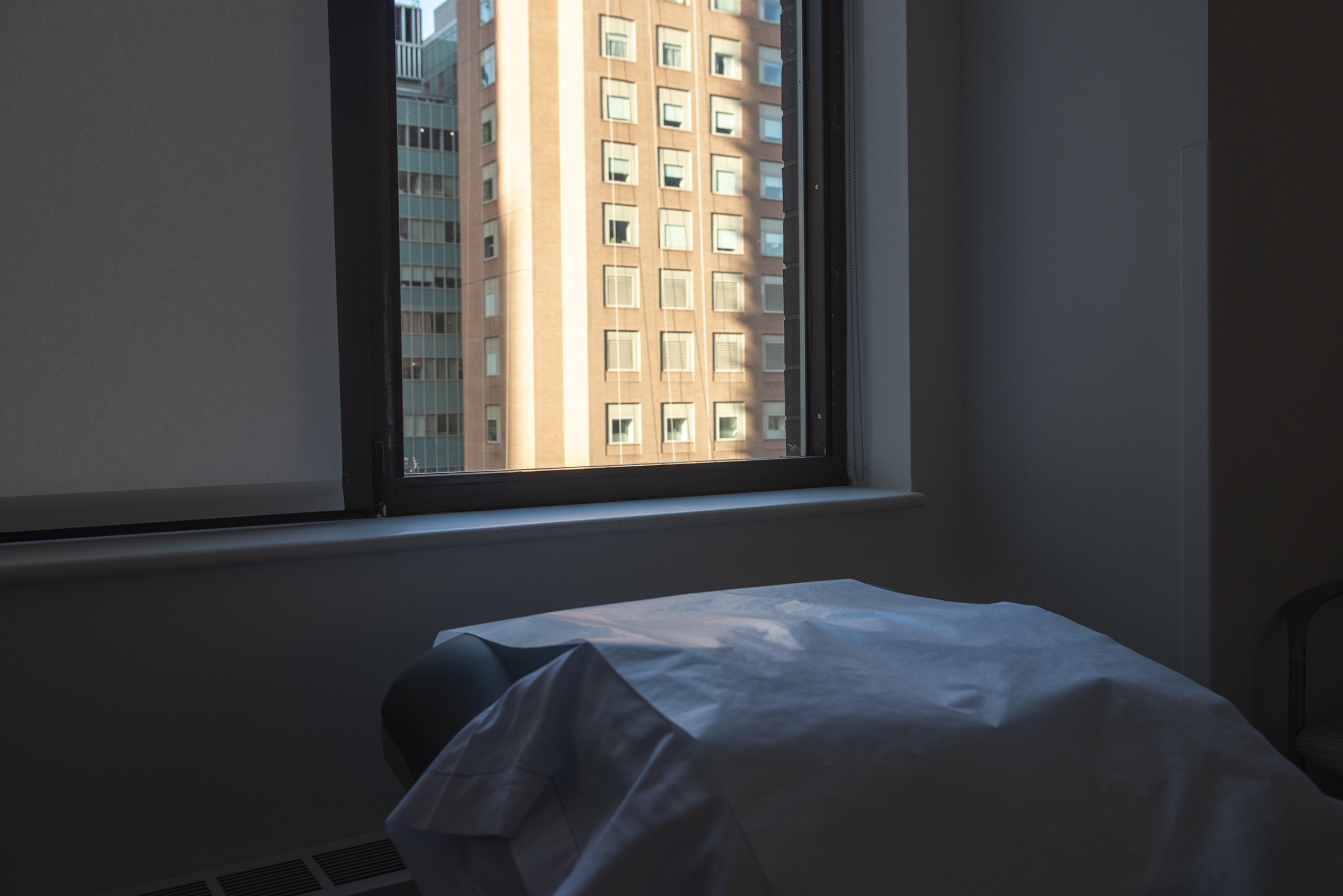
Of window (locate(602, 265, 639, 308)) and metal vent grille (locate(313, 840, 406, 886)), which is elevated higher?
window (locate(602, 265, 639, 308))

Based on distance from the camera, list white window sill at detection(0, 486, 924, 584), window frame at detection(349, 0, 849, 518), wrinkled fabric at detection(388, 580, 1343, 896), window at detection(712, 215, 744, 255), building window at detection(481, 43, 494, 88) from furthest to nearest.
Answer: window at detection(712, 215, 744, 255), building window at detection(481, 43, 494, 88), window frame at detection(349, 0, 849, 518), white window sill at detection(0, 486, 924, 584), wrinkled fabric at detection(388, 580, 1343, 896)

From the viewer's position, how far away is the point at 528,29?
1819mm

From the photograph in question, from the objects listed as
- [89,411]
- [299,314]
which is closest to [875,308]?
[299,314]

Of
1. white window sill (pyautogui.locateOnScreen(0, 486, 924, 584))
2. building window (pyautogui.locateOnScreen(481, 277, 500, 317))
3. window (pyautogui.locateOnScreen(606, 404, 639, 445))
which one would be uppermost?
building window (pyautogui.locateOnScreen(481, 277, 500, 317))

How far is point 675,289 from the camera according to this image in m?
2.01

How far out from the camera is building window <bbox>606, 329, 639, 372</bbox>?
1.92 meters

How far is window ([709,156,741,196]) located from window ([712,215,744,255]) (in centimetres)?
6

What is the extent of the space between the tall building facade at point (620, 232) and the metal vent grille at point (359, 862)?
703 mm

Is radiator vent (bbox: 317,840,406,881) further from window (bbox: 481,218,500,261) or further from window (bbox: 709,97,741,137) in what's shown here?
window (bbox: 709,97,741,137)

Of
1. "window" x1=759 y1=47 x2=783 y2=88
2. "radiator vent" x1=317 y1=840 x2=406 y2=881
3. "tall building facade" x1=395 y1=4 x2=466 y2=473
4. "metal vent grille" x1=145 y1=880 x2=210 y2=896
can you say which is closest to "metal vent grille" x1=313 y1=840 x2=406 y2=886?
"radiator vent" x1=317 y1=840 x2=406 y2=881

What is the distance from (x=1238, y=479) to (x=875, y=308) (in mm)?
848

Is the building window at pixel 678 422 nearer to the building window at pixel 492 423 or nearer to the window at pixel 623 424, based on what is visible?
the window at pixel 623 424

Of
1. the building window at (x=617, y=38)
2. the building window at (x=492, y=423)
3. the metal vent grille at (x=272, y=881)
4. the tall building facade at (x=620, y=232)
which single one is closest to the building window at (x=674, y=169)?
the tall building facade at (x=620, y=232)

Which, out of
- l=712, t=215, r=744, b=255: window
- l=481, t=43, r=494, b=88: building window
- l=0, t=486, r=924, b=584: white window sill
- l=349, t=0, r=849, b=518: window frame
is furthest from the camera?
l=712, t=215, r=744, b=255: window
